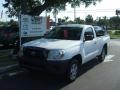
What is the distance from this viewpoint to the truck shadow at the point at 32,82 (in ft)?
27.2

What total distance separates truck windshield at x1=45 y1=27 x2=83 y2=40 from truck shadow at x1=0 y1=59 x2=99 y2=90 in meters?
1.45

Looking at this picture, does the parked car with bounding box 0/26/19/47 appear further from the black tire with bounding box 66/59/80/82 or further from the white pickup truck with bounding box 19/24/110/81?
the black tire with bounding box 66/59/80/82

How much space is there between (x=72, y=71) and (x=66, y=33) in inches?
69.9

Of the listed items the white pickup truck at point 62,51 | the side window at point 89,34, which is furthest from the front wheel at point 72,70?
the side window at point 89,34

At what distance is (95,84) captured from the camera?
8.76m

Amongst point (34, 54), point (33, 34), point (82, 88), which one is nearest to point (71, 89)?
point (82, 88)

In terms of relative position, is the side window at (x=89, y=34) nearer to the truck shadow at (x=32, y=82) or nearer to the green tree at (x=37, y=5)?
the truck shadow at (x=32, y=82)

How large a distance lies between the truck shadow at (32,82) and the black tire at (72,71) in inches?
8.8

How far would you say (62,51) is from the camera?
28.3 ft

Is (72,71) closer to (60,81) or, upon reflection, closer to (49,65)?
(60,81)

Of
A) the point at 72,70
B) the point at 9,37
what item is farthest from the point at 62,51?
the point at 9,37

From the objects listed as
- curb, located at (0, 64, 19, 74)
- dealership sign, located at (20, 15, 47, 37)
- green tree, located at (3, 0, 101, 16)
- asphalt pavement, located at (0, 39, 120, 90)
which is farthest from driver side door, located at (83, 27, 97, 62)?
green tree, located at (3, 0, 101, 16)

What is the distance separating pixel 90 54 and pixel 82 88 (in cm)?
282

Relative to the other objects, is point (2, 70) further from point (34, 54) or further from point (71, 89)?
point (71, 89)
